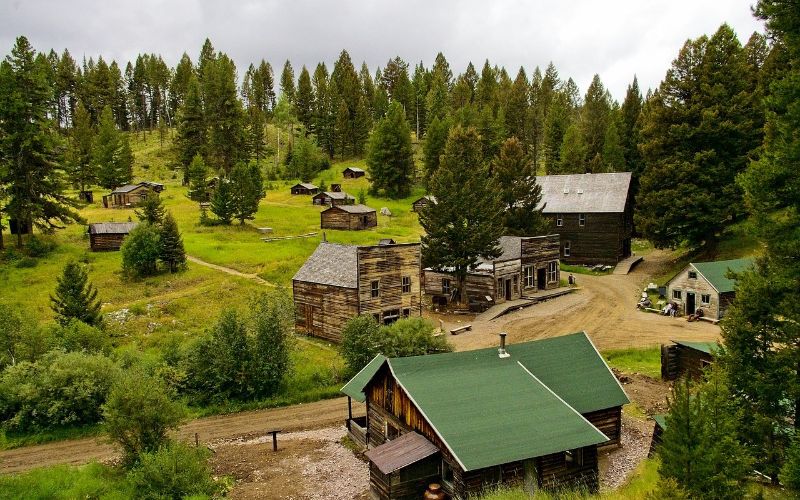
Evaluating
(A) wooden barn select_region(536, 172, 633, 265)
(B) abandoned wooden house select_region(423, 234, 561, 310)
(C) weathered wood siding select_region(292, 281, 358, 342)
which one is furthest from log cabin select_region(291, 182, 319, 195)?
(C) weathered wood siding select_region(292, 281, 358, 342)

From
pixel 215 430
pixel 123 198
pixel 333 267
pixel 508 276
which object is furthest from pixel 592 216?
pixel 123 198

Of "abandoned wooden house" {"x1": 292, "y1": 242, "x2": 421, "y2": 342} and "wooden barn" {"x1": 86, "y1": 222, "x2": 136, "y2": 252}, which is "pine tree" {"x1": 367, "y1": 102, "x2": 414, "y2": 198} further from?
"abandoned wooden house" {"x1": 292, "y1": 242, "x2": 421, "y2": 342}

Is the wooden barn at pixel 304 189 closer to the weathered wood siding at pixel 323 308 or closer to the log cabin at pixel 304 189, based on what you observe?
the log cabin at pixel 304 189

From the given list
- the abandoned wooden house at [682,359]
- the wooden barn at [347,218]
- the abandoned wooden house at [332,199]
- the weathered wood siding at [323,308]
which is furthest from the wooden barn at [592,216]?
the abandoned wooden house at [682,359]

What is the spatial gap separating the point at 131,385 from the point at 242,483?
17.6 ft

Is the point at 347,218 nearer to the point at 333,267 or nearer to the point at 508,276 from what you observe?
the point at 508,276

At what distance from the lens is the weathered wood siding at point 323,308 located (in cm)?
3666

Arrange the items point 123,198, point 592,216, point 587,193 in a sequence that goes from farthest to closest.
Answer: point 123,198 < point 587,193 < point 592,216

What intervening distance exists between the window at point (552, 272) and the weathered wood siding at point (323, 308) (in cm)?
2092

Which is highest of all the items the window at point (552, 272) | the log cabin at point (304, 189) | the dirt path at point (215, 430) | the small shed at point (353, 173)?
the small shed at point (353, 173)

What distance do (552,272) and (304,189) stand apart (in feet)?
144

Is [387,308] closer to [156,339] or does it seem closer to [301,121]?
[156,339]

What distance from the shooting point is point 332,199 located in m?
74.2

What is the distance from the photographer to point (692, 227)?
47.7 m
